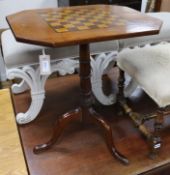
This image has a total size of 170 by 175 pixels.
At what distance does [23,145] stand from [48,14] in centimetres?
74

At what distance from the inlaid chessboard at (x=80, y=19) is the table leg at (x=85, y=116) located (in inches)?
6.1

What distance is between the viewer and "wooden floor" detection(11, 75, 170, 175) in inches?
50.3

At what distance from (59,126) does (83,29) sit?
53 centimetres

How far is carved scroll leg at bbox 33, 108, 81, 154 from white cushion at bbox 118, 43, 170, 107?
0.37 meters

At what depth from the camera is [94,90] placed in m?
1.66

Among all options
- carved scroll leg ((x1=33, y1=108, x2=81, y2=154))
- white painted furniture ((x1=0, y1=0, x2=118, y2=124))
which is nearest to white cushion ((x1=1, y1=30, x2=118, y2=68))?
white painted furniture ((x1=0, y1=0, x2=118, y2=124))

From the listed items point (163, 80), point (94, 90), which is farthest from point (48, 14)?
point (163, 80)

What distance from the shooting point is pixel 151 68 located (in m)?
1.30

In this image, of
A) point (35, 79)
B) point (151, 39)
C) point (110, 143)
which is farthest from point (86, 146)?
point (151, 39)

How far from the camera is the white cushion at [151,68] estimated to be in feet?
3.87

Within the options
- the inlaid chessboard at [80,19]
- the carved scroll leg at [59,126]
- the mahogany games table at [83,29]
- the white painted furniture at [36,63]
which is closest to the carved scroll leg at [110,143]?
the mahogany games table at [83,29]

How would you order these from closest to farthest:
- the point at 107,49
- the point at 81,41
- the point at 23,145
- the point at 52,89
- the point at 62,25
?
the point at 81,41 < the point at 62,25 < the point at 23,145 < the point at 107,49 < the point at 52,89

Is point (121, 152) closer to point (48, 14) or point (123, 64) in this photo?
point (123, 64)

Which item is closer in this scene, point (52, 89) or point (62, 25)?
point (62, 25)
